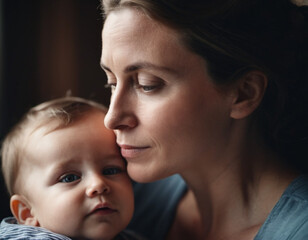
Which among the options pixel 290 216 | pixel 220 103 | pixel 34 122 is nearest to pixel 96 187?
pixel 34 122

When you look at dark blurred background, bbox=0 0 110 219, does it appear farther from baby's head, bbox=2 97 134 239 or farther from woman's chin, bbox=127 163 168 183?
woman's chin, bbox=127 163 168 183

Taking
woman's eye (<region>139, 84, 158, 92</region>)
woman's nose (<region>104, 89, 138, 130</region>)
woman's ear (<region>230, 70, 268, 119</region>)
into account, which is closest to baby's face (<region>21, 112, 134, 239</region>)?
woman's nose (<region>104, 89, 138, 130</region>)

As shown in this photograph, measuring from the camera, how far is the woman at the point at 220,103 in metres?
1.22

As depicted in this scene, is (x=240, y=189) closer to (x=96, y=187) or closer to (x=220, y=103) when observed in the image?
(x=220, y=103)

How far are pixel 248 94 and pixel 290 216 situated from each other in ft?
1.28

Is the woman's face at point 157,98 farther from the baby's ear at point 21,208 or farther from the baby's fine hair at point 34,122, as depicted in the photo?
the baby's ear at point 21,208

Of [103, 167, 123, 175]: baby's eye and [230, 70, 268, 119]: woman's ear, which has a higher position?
[230, 70, 268, 119]: woman's ear

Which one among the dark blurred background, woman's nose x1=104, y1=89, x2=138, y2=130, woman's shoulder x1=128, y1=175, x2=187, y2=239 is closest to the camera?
woman's nose x1=104, y1=89, x2=138, y2=130

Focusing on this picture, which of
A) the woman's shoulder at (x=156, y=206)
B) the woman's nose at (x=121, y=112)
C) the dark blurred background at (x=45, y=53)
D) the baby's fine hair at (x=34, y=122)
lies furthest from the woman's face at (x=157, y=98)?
the dark blurred background at (x=45, y=53)

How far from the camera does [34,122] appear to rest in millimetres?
1457

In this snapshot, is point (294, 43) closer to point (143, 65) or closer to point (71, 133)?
point (143, 65)

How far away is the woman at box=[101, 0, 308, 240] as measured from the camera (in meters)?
1.22

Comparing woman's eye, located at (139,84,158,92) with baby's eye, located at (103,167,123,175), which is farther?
baby's eye, located at (103,167,123,175)

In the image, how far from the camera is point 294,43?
136cm
